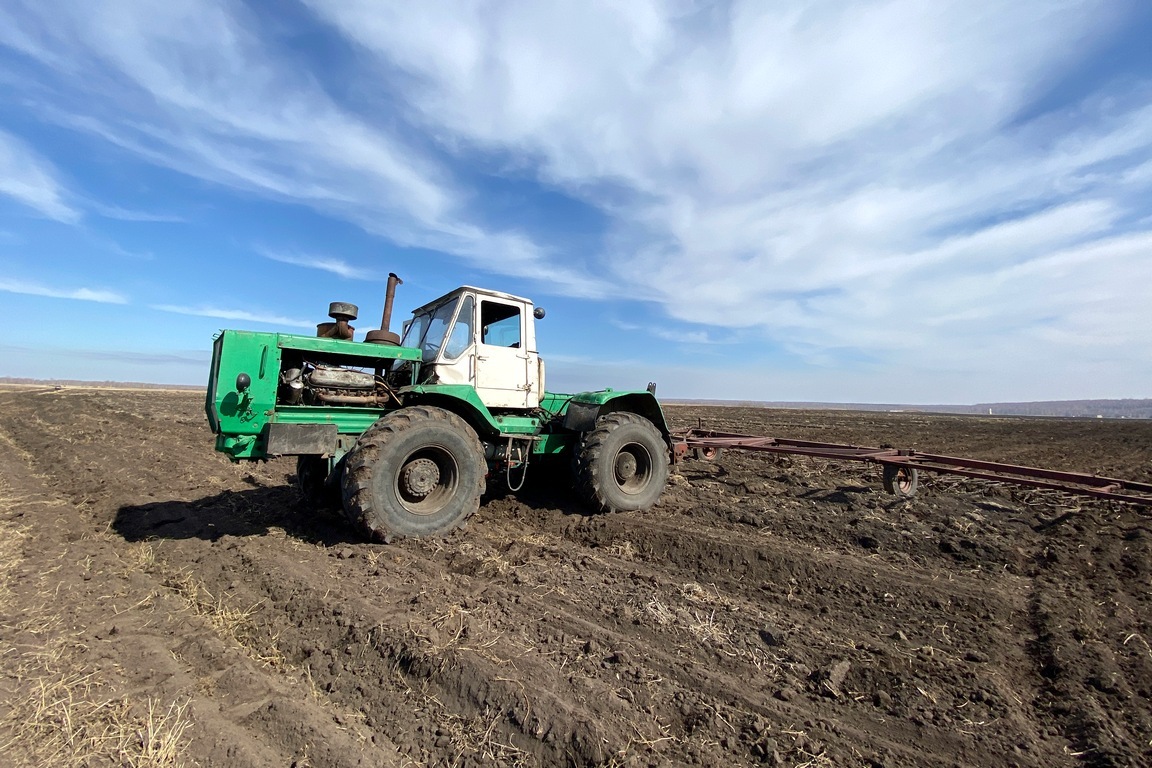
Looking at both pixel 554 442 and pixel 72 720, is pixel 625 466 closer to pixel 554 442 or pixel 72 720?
pixel 554 442

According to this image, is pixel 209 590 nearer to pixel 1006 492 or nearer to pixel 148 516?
pixel 148 516

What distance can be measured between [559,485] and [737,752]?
5.33 meters

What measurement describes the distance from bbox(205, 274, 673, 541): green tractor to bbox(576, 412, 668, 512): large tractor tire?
16 millimetres

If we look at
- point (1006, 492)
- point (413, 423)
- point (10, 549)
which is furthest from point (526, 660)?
point (1006, 492)

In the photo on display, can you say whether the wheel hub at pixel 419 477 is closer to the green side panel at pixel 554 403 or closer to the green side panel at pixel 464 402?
the green side panel at pixel 464 402

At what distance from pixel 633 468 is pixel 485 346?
242 centimetres

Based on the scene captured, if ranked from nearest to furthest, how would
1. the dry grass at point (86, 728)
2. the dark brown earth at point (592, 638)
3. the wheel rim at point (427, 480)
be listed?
the dry grass at point (86, 728) < the dark brown earth at point (592, 638) < the wheel rim at point (427, 480)

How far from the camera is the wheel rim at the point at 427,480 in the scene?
518 cm

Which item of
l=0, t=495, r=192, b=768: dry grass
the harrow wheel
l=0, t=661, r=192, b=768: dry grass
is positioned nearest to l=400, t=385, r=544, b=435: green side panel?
l=0, t=495, r=192, b=768: dry grass

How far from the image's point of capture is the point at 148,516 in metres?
6.05

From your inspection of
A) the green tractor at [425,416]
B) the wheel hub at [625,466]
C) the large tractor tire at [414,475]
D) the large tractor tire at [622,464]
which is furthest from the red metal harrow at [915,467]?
the large tractor tire at [414,475]

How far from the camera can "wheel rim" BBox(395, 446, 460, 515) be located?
518cm

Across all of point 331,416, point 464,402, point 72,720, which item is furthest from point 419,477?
point 72,720

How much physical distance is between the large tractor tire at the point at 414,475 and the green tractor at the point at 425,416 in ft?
0.04
